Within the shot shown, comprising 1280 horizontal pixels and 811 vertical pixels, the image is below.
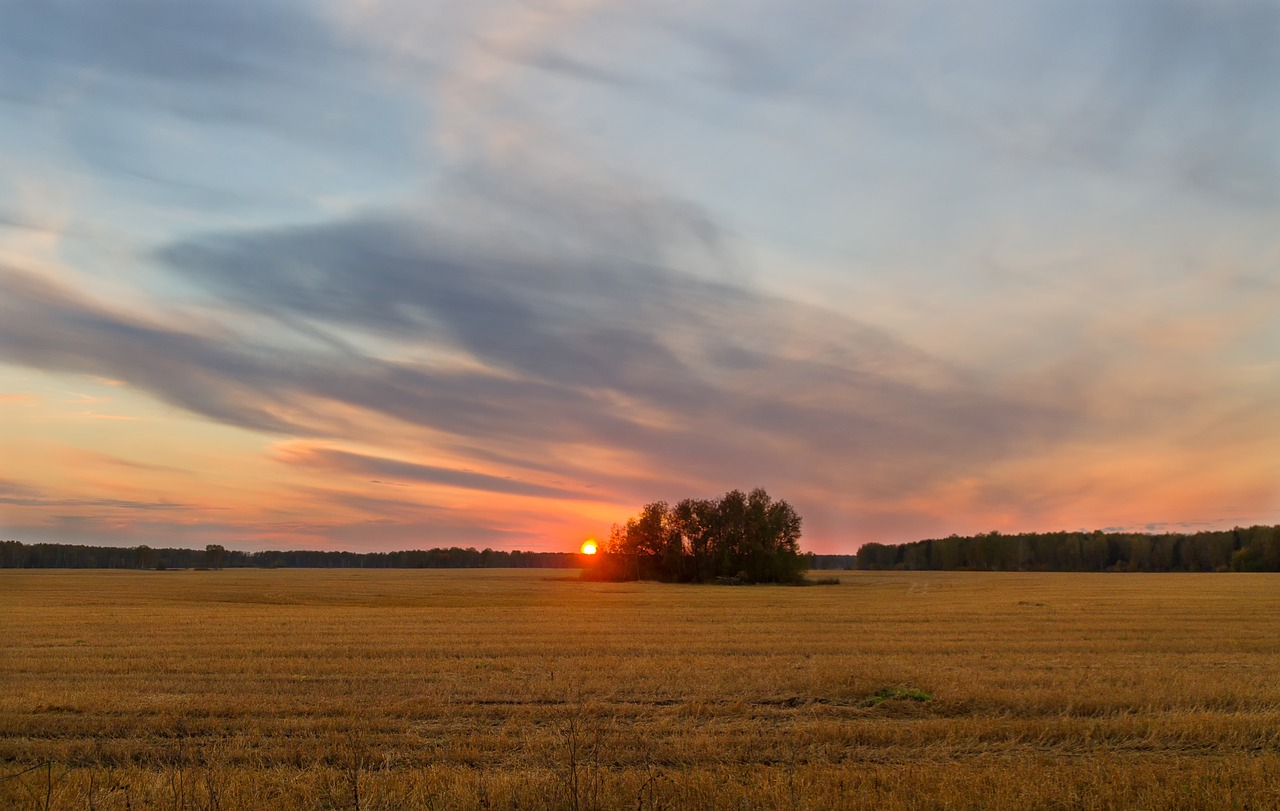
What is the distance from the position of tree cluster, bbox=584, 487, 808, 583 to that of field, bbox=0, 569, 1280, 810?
80.5 m

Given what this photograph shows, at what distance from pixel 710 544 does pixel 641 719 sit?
104 meters

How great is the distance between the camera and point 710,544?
389 feet

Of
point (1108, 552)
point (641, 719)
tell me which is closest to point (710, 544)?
point (641, 719)

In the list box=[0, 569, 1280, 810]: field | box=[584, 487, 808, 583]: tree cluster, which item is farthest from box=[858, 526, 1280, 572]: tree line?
box=[0, 569, 1280, 810]: field

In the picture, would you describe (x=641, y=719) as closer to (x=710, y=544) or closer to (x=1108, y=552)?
(x=710, y=544)

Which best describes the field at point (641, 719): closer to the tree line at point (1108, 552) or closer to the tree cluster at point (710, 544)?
the tree cluster at point (710, 544)

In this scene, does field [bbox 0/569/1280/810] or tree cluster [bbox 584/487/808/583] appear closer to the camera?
field [bbox 0/569/1280/810]

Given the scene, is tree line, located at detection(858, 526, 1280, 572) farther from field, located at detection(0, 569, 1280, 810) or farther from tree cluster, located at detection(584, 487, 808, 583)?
field, located at detection(0, 569, 1280, 810)

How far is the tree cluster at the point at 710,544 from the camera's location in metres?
112

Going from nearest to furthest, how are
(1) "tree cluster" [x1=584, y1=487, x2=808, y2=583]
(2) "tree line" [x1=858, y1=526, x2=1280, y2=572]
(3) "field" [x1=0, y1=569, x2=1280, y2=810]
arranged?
(3) "field" [x1=0, y1=569, x2=1280, y2=810] → (1) "tree cluster" [x1=584, y1=487, x2=808, y2=583] → (2) "tree line" [x1=858, y1=526, x2=1280, y2=572]

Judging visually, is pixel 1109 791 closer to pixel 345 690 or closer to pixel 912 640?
pixel 345 690

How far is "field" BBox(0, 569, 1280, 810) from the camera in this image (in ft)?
35.8

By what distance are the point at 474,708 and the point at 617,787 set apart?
23.0 feet

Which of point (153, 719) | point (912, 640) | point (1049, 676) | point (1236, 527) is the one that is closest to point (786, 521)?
point (912, 640)
